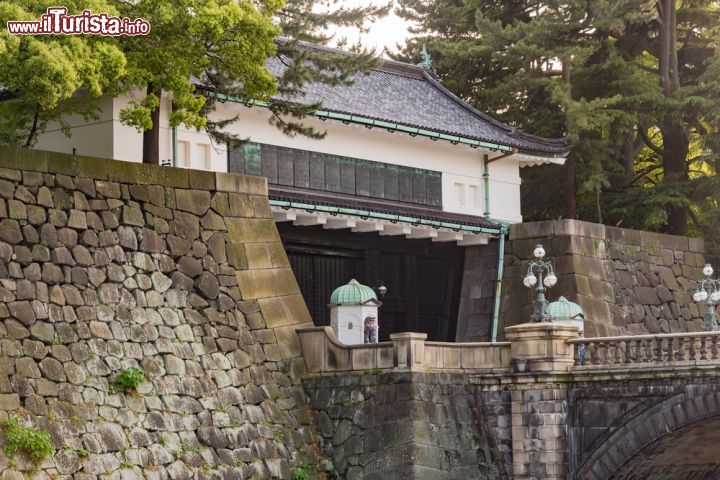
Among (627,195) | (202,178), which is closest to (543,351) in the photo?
(202,178)

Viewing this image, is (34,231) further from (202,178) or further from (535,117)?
(535,117)

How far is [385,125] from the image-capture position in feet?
125

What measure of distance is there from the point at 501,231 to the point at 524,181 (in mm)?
9375

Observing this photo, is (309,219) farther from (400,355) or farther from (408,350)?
(408,350)

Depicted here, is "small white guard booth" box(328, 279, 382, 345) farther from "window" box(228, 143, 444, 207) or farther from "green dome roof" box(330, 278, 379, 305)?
"window" box(228, 143, 444, 207)

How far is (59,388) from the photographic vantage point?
28.3m

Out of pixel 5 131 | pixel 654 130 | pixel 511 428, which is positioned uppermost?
pixel 654 130

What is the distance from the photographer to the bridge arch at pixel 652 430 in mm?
31344

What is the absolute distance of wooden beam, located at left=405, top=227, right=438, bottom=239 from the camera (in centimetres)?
3881

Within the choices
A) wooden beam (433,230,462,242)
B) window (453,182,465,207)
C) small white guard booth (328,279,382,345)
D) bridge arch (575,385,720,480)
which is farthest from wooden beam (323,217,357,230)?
bridge arch (575,385,720,480)

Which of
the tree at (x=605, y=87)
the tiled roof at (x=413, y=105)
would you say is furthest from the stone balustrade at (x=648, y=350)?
the tree at (x=605, y=87)

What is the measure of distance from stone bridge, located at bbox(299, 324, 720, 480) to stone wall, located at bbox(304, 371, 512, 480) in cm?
2

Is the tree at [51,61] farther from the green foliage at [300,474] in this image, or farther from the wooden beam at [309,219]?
the green foliage at [300,474]

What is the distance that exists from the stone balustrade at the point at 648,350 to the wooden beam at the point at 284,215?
7199 mm
